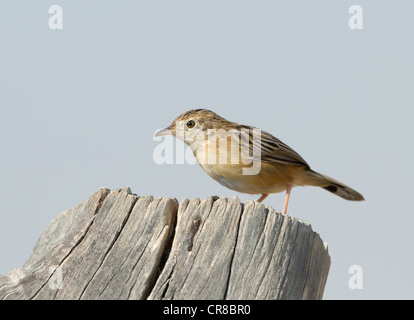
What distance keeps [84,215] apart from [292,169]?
377 cm

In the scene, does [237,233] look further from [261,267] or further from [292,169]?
[292,169]

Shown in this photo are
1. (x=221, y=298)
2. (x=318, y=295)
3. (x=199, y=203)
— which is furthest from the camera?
(x=318, y=295)

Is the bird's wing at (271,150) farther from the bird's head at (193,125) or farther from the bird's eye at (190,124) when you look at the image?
the bird's eye at (190,124)

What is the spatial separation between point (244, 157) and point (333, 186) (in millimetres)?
2009

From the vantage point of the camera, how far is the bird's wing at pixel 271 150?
7.64 m

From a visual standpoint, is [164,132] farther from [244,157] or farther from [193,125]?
[244,157]

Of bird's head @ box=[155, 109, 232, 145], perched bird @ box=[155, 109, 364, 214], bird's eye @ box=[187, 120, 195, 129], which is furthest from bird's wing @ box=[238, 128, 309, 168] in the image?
bird's eye @ box=[187, 120, 195, 129]

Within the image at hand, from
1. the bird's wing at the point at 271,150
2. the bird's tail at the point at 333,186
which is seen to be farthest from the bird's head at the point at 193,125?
the bird's tail at the point at 333,186

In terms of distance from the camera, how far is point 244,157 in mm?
7293

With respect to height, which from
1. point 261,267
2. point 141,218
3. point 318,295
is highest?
point 141,218

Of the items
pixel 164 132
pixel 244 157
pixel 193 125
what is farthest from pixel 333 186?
pixel 164 132

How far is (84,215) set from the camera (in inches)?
189

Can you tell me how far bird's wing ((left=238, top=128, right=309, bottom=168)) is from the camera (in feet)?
25.1
